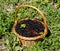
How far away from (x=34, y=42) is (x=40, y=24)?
437mm

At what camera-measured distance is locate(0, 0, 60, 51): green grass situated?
167 inches

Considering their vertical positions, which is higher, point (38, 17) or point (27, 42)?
point (38, 17)

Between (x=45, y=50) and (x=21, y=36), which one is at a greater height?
(x=21, y=36)

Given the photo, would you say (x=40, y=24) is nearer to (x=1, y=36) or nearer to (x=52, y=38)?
(x=52, y=38)

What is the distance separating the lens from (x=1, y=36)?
4.52m

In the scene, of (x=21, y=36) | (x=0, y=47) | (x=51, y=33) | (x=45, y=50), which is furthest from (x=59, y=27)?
(x=0, y=47)

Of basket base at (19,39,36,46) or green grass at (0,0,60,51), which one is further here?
green grass at (0,0,60,51)

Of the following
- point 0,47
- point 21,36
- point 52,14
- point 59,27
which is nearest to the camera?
point 21,36

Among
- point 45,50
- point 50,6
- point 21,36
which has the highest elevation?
point 50,6

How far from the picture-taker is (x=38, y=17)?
5035mm

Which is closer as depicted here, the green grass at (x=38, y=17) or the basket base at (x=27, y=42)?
the basket base at (x=27, y=42)

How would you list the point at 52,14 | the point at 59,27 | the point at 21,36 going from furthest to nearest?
the point at 52,14, the point at 59,27, the point at 21,36

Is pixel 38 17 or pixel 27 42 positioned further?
pixel 38 17

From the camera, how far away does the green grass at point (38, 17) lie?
4246mm
